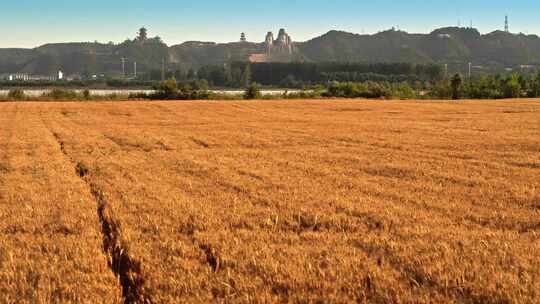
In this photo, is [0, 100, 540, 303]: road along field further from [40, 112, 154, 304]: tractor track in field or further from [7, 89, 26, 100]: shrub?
[7, 89, 26, 100]: shrub

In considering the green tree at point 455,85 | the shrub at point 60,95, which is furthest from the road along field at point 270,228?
the green tree at point 455,85

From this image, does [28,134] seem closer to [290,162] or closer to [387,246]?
[290,162]

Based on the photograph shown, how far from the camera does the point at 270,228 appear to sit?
1028cm

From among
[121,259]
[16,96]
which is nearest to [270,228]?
[121,259]

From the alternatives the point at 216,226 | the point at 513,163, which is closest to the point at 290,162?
the point at 513,163

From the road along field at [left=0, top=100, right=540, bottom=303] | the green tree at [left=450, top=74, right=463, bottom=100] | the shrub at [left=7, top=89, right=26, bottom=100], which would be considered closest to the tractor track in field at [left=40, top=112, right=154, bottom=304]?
the road along field at [left=0, top=100, right=540, bottom=303]

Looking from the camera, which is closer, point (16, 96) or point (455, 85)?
point (16, 96)

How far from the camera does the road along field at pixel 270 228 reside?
289 inches

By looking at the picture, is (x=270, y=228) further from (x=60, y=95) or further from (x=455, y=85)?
(x=455, y=85)

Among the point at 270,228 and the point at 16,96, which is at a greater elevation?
the point at 16,96

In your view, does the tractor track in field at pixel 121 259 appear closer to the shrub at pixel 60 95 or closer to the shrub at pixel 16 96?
the shrub at pixel 16 96

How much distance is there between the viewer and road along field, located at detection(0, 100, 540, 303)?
7.34 m

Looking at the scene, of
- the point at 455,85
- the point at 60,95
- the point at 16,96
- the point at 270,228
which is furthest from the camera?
the point at 455,85

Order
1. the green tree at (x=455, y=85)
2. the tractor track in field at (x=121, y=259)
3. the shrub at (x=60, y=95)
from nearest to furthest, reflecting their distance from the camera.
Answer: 1. the tractor track in field at (x=121, y=259)
2. the shrub at (x=60, y=95)
3. the green tree at (x=455, y=85)
